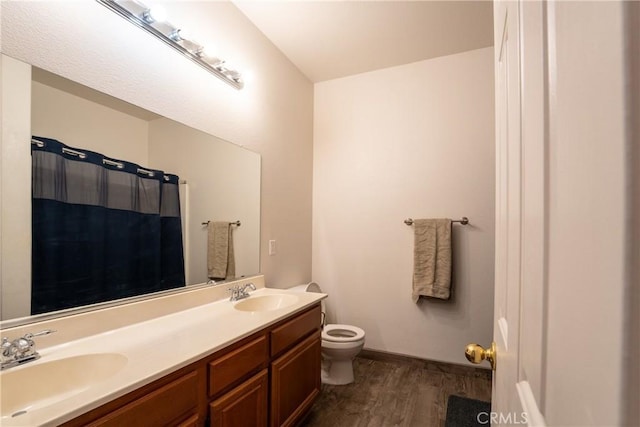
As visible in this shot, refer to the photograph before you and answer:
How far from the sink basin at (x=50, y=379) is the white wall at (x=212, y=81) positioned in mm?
1067

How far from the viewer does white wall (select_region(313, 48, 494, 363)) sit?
257cm

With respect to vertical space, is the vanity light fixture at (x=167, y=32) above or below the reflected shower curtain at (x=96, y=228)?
A: above

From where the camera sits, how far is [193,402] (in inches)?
42.8

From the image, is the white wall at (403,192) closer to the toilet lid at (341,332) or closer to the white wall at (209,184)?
the toilet lid at (341,332)

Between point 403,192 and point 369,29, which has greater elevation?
point 369,29

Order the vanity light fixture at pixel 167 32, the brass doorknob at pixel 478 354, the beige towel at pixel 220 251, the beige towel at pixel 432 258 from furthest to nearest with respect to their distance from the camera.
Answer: the beige towel at pixel 432 258 < the beige towel at pixel 220 251 < the vanity light fixture at pixel 167 32 < the brass doorknob at pixel 478 354

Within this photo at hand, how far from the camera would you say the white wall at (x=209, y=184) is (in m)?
1.65

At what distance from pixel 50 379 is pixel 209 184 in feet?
3.88

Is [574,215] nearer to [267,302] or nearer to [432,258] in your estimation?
[267,302]

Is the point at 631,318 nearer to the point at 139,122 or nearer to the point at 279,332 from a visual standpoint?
the point at 279,332

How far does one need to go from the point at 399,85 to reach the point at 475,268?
1.77 m

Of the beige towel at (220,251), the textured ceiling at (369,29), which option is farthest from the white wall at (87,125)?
the textured ceiling at (369,29)

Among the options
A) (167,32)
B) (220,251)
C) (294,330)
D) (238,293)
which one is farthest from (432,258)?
(167,32)

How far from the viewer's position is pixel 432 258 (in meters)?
2.59
